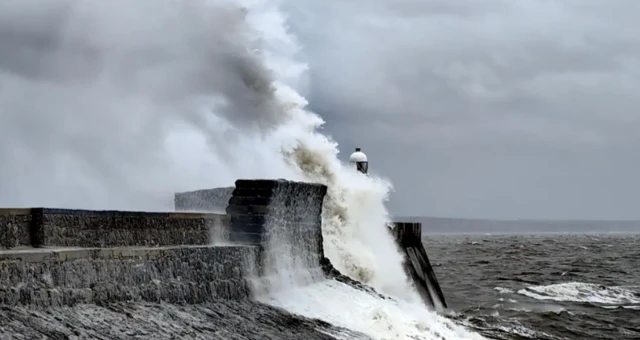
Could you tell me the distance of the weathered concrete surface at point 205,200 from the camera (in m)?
14.7

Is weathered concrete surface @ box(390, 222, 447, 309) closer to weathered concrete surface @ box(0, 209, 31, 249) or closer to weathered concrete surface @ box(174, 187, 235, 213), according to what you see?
weathered concrete surface @ box(174, 187, 235, 213)

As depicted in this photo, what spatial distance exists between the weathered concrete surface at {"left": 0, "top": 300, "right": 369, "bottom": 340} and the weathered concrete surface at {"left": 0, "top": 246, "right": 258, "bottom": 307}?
116 millimetres

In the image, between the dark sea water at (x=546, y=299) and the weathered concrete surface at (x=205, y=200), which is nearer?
the weathered concrete surface at (x=205, y=200)

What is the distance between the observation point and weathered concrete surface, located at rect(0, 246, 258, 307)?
22.9 feet

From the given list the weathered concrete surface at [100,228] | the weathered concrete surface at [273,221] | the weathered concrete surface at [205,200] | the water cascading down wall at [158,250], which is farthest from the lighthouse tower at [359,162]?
the weathered concrete surface at [100,228]

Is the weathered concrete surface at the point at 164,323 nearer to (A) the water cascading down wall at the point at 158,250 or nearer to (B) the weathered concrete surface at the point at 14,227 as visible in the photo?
(A) the water cascading down wall at the point at 158,250

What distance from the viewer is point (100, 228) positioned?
9.57 meters

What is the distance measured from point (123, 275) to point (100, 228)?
152 centimetres

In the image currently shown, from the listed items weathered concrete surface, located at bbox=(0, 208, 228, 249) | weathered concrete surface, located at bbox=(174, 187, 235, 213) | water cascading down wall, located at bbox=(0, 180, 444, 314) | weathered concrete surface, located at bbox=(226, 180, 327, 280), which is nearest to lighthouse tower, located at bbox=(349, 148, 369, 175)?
weathered concrete surface, located at bbox=(174, 187, 235, 213)

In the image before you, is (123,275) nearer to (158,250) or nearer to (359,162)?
(158,250)

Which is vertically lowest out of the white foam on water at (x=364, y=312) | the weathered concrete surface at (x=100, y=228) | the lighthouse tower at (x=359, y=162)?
the white foam on water at (x=364, y=312)

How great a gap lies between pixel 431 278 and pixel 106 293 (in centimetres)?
1411

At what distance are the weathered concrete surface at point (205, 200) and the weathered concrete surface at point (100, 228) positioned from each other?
3.36 meters

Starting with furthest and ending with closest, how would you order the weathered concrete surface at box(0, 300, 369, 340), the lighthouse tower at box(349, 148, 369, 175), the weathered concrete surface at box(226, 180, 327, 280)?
1. the lighthouse tower at box(349, 148, 369, 175)
2. the weathered concrete surface at box(226, 180, 327, 280)
3. the weathered concrete surface at box(0, 300, 369, 340)
